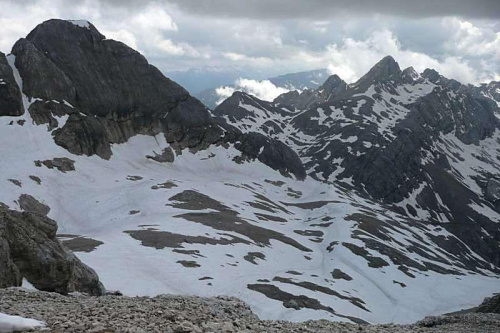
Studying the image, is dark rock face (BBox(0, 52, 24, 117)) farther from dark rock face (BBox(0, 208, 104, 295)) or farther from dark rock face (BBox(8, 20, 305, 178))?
dark rock face (BBox(0, 208, 104, 295))

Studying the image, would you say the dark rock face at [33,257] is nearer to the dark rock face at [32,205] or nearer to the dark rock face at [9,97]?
the dark rock face at [32,205]

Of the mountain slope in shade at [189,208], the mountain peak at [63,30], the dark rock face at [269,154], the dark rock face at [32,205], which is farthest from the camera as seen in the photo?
the dark rock face at [269,154]

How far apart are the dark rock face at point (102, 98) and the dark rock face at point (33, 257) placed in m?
101

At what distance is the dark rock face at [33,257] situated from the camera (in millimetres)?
26578

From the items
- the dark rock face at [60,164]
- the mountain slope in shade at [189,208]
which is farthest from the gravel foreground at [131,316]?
the dark rock face at [60,164]

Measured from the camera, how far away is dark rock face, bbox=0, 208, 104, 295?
26.6 m

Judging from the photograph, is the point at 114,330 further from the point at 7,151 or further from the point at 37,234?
the point at 7,151

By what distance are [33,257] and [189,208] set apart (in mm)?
74203

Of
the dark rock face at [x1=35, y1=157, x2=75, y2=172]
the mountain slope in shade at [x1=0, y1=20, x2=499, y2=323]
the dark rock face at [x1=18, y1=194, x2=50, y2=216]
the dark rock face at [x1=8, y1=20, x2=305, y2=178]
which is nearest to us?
the mountain slope in shade at [x1=0, y1=20, x2=499, y2=323]

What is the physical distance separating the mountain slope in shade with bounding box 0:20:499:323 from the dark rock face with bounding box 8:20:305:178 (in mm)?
466

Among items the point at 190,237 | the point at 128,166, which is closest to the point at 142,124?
the point at 128,166

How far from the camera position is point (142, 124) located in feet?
540

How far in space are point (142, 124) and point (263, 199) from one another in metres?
55.2

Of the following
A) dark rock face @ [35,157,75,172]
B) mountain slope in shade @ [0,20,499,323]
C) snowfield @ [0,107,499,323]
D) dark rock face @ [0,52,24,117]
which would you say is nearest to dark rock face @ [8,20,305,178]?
mountain slope in shade @ [0,20,499,323]
